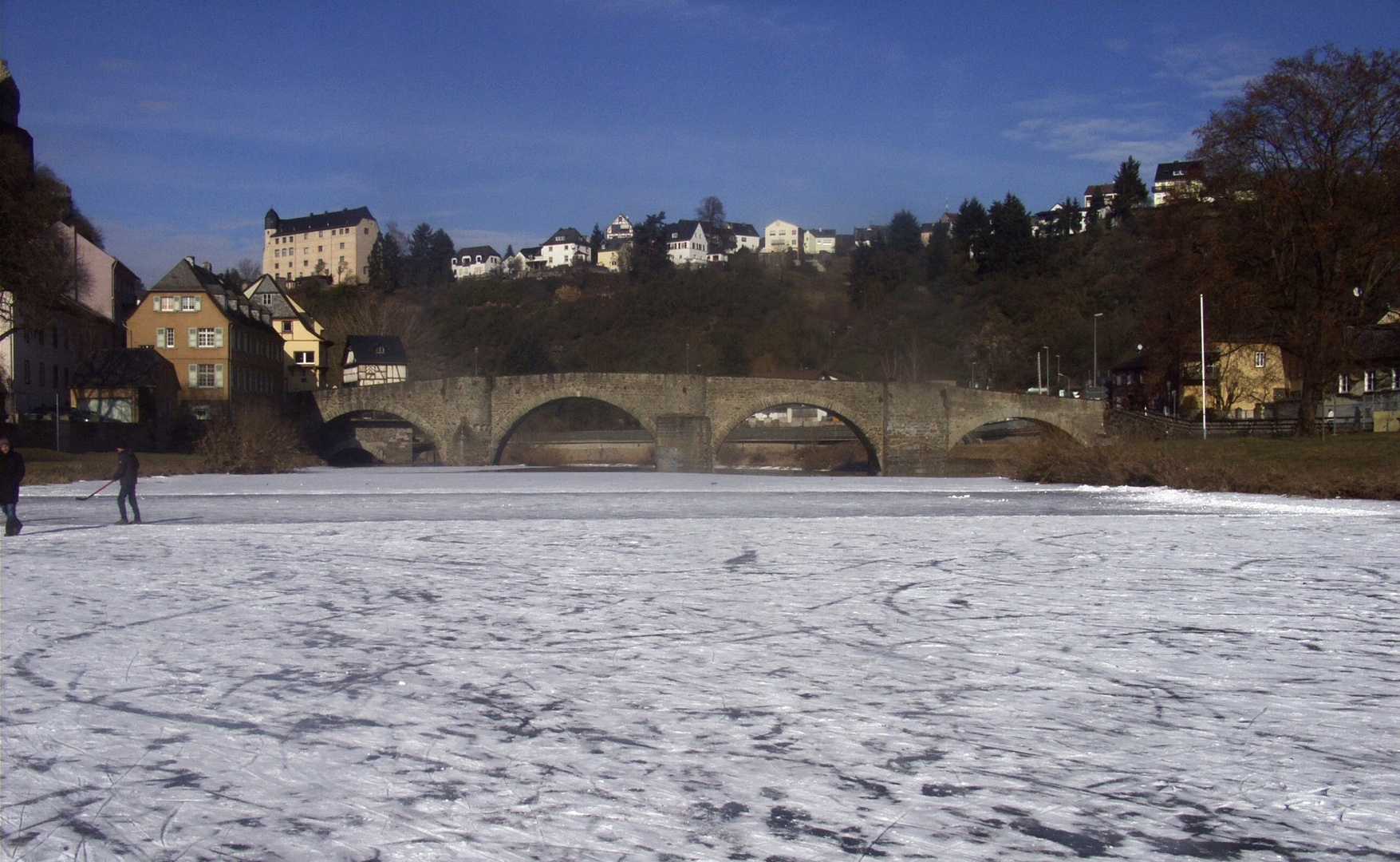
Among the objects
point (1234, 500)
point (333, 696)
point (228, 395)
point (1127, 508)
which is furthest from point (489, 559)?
point (228, 395)

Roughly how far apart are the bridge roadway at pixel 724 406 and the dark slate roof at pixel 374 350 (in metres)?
16.0

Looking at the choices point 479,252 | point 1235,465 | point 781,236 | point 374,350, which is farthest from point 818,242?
point 1235,465

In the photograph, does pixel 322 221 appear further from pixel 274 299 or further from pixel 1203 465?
pixel 1203 465

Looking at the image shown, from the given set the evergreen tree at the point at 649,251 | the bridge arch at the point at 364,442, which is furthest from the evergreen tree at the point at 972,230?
the bridge arch at the point at 364,442

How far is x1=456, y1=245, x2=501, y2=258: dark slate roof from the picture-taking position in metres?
110

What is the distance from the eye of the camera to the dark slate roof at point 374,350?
54500 millimetres

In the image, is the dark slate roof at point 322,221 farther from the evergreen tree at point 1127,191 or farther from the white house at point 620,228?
the evergreen tree at point 1127,191

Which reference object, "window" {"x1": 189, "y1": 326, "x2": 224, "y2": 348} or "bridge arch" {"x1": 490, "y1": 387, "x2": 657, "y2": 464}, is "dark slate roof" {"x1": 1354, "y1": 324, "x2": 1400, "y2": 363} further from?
"window" {"x1": 189, "y1": 326, "x2": 224, "y2": 348}

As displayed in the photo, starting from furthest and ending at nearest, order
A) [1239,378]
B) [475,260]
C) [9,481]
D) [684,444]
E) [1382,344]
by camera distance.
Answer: [475,260]
[684,444]
[1382,344]
[1239,378]
[9,481]

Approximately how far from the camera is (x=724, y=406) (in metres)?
38.1

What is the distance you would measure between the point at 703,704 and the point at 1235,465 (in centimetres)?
1653

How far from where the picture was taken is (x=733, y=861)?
2621mm

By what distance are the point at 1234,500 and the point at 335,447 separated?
116 feet

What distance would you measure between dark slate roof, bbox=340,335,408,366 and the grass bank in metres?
37.8
